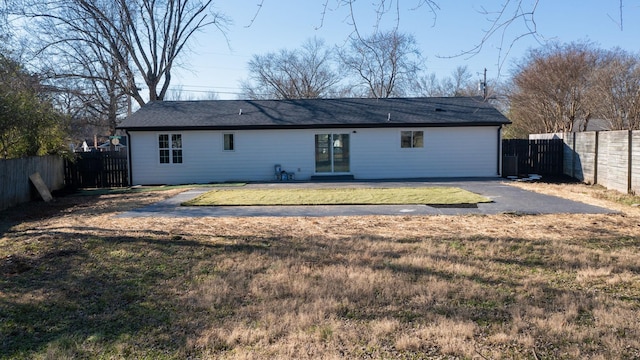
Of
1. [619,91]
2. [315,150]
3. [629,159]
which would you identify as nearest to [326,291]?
[629,159]

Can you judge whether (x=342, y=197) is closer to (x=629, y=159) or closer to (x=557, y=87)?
(x=629, y=159)

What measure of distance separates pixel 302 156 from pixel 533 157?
962 cm

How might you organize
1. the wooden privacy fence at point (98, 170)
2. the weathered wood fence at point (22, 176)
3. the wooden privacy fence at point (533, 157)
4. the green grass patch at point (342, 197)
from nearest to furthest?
the green grass patch at point (342, 197) < the weathered wood fence at point (22, 176) < the wooden privacy fence at point (98, 170) < the wooden privacy fence at point (533, 157)

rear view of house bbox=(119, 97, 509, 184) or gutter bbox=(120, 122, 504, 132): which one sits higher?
gutter bbox=(120, 122, 504, 132)

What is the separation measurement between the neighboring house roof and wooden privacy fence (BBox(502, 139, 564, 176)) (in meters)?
1.54

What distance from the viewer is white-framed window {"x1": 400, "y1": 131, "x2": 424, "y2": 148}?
1902 cm

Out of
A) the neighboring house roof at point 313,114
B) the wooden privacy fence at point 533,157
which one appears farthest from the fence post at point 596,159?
the neighboring house roof at point 313,114

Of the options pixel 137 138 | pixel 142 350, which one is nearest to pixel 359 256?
pixel 142 350

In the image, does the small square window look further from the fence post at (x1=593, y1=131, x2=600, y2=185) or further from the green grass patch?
the fence post at (x1=593, y1=131, x2=600, y2=185)

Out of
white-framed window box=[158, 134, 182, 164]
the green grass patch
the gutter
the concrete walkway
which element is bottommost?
the concrete walkway

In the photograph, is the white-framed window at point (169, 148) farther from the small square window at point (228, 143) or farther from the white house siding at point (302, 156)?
the small square window at point (228, 143)

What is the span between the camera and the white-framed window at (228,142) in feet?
62.2

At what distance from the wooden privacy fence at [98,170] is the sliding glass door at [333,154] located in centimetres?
802

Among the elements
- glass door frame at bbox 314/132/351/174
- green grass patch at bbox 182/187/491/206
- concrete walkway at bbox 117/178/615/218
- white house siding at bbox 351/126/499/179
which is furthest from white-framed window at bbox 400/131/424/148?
concrete walkway at bbox 117/178/615/218
